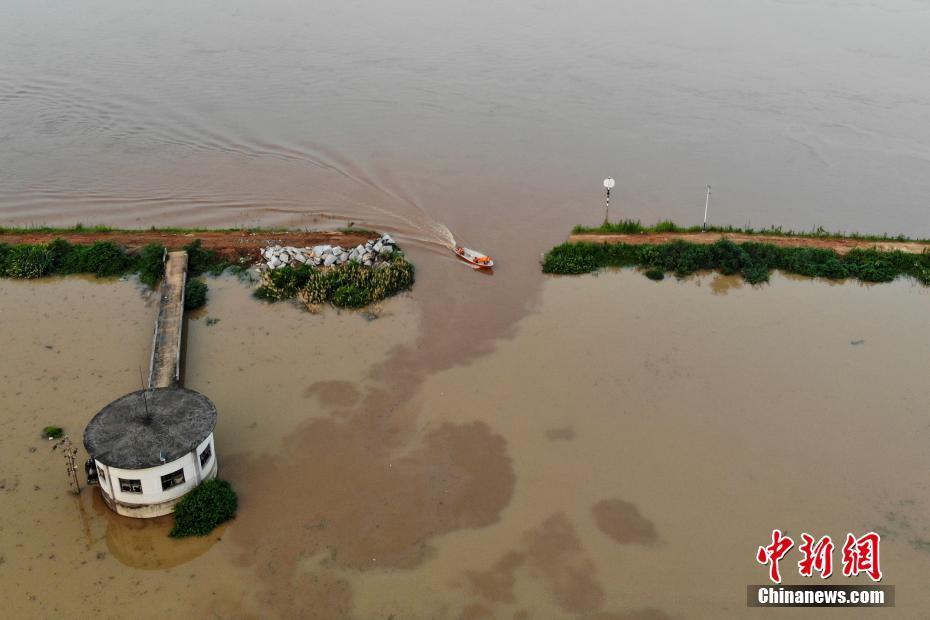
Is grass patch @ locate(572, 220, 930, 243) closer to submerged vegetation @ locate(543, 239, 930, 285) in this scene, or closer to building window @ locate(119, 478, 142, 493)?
submerged vegetation @ locate(543, 239, 930, 285)

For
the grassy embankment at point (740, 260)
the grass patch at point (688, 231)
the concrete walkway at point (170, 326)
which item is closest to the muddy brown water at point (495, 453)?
the concrete walkway at point (170, 326)

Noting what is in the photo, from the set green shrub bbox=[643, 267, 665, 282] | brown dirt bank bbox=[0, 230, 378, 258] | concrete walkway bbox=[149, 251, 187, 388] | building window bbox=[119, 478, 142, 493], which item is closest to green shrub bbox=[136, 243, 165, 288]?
concrete walkway bbox=[149, 251, 187, 388]

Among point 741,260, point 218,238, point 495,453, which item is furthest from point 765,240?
point 218,238

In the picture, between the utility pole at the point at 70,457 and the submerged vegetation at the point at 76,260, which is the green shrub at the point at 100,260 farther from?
the utility pole at the point at 70,457

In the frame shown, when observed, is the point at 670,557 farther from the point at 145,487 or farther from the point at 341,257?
the point at 341,257

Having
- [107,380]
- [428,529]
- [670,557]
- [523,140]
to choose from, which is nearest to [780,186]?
[523,140]
